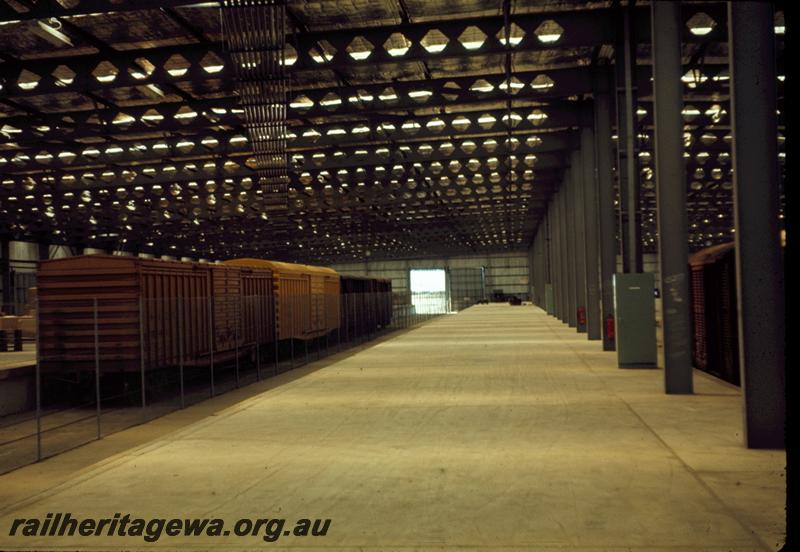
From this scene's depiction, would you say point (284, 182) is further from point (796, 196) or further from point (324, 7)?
point (796, 196)

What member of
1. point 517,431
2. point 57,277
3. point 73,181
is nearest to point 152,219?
point 73,181

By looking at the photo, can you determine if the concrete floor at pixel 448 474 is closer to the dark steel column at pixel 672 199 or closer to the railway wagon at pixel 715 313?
the dark steel column at pixel 672 199

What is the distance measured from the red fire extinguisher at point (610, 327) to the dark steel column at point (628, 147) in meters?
4.14

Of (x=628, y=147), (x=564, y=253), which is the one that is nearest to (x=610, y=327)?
(x=628, y=147)

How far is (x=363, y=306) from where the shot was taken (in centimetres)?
4156

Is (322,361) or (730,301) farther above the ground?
(730,301)

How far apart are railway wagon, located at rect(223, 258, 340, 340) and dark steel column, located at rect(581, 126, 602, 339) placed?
1060 centimetres

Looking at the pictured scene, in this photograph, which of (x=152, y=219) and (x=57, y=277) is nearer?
(x=57, y=277)

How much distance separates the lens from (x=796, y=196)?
5.45 meters

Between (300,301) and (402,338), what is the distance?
25.3ft

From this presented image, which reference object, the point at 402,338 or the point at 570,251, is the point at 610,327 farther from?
the point at 570,251

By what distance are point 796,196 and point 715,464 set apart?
13.7ft

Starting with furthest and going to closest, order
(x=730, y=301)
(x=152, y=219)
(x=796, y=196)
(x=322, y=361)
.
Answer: (x=152, y=219)
(x=322, y=361)
(x=730, y=301)
(x=796, y=196)

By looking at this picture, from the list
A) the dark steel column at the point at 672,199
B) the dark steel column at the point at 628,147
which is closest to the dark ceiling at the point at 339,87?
the dark steel column at the point at 628,147
